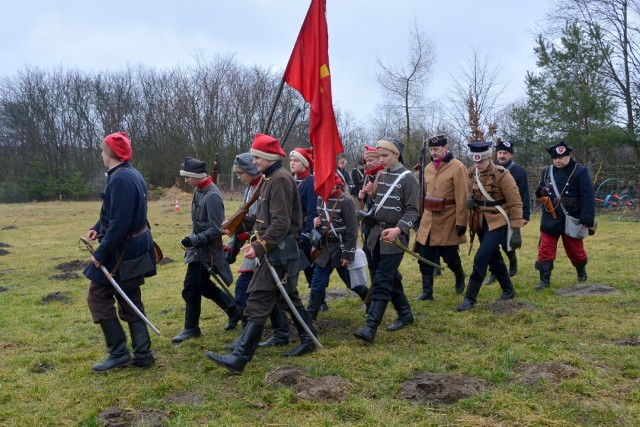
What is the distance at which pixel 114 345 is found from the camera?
5.12 metres

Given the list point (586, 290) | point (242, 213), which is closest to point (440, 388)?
point (242, 213)

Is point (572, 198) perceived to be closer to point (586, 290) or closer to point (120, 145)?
point (586, 290)

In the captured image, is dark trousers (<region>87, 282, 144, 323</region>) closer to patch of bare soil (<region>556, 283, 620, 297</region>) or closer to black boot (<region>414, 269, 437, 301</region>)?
black boot (<region>414, 269, 437, 301</region>)

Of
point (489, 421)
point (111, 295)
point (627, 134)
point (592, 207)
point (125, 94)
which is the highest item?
point (125, 94)

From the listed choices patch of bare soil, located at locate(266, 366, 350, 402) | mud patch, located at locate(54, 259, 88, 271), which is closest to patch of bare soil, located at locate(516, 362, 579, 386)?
patch of bare soil, located at locate(266, 366, 350, 402)

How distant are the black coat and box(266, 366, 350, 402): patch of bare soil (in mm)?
4522

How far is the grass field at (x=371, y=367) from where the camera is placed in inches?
154

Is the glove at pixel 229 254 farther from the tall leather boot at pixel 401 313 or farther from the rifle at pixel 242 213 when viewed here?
the tall leather boot at pixel 401 313

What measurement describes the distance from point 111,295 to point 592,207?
19.3ft

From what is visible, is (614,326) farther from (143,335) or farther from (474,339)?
(143,335)

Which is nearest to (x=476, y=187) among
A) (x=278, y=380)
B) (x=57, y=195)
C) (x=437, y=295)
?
(x=437, y=295)

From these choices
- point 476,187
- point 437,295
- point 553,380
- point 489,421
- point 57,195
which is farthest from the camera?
point 57,195

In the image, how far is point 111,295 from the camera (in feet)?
16.8

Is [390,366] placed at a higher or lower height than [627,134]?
lower
